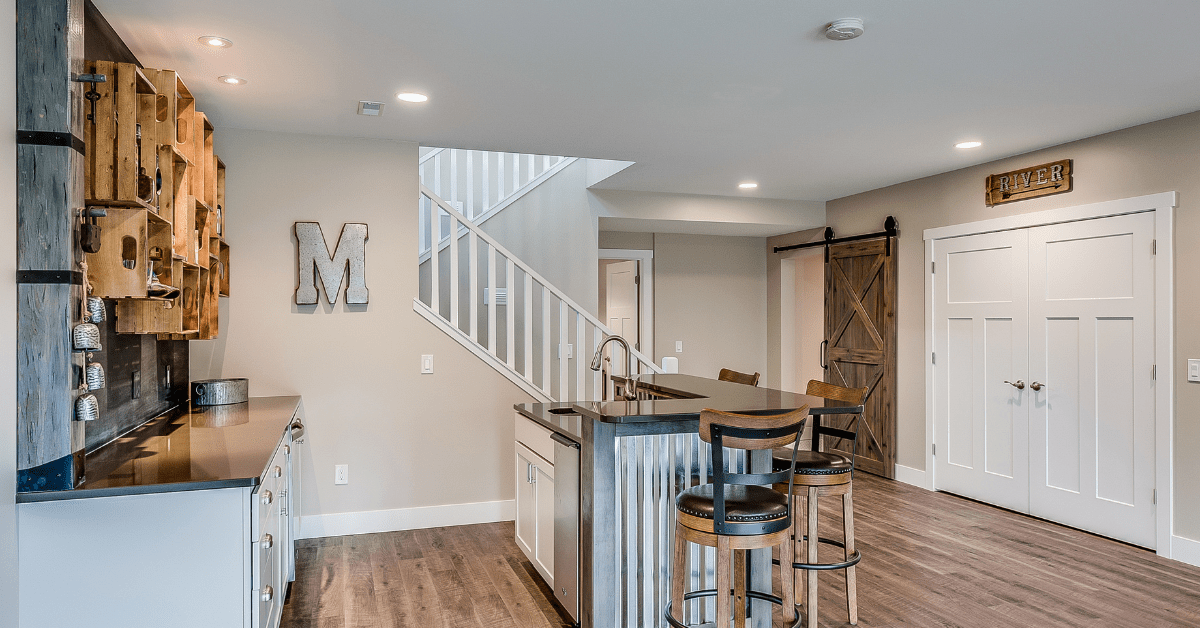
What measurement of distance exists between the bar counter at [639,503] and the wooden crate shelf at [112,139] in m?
1.78

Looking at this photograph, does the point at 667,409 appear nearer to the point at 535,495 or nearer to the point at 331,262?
the point at 535,495

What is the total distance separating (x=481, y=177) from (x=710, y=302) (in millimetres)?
2901

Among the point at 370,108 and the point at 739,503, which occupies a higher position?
the point at 370,108

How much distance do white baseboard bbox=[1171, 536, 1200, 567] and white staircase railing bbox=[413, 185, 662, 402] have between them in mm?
3228

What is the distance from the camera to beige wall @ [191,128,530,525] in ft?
14.7

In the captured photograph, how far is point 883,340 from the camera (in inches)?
252

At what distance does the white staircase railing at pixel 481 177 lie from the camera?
6.37 m

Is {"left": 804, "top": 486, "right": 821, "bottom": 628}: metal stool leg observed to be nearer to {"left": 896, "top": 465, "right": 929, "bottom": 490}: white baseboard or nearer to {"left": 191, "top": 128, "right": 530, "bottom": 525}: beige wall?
{"left": 191, "top": 128, "right": 530, "bottom": 525}: beige wall

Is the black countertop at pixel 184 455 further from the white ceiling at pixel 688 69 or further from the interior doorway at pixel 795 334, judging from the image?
the interior doorway at pixel 795 334

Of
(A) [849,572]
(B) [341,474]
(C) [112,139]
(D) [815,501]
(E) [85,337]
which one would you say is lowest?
(A) [849,572]

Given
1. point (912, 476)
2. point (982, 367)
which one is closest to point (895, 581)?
point (982, 367)

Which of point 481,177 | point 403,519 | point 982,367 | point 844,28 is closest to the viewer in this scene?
point 844,28

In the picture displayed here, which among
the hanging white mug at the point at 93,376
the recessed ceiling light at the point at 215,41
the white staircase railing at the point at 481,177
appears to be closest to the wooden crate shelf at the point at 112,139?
the hanging white mug at the point at 93,376

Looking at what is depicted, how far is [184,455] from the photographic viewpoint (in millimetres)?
2537
